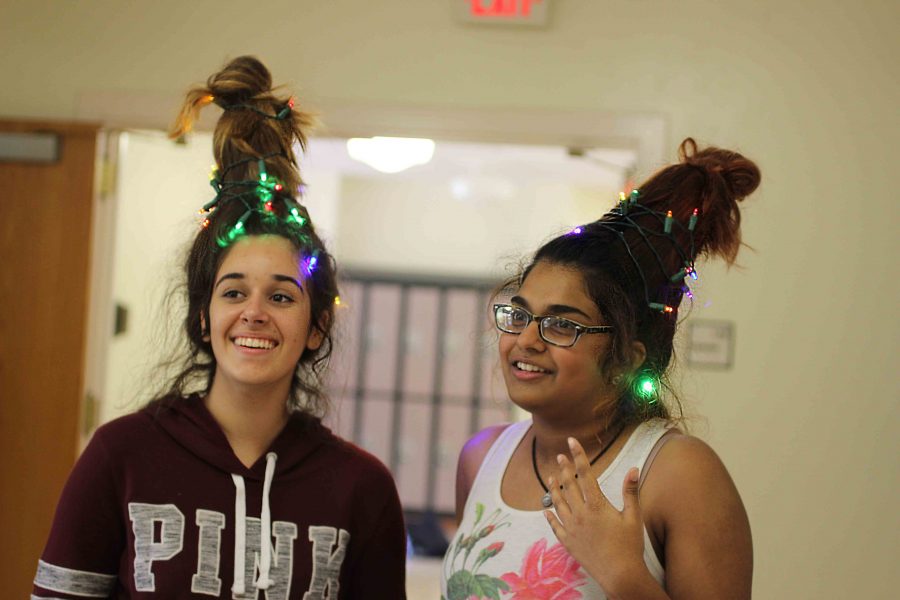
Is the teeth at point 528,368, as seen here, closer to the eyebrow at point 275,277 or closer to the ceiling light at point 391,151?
the eyebrow at point 275,277

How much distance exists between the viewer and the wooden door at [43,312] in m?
3.31

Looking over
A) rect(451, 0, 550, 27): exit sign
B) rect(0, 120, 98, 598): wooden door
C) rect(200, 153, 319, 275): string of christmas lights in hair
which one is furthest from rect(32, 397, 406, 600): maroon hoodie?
rect(451, 0, 550, 27): exit sign

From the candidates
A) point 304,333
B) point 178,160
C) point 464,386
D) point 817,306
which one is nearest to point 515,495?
point 304,333

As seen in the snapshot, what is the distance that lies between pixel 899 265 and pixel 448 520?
5.16 m

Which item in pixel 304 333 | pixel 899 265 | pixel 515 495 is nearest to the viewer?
pixel 515 495

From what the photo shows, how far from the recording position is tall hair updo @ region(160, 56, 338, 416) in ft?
6.15

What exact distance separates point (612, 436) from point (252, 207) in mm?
742

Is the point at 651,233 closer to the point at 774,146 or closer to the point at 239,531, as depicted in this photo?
Result: the point at 239,531

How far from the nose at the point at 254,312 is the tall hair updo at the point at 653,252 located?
44 cm

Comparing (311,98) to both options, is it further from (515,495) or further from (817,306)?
(515,495)

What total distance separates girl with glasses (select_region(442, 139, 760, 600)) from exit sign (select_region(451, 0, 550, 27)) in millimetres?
1623

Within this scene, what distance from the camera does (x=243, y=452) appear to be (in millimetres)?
1830

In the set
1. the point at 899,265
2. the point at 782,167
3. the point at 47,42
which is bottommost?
the point at 899,265

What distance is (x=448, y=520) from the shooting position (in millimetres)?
7883
